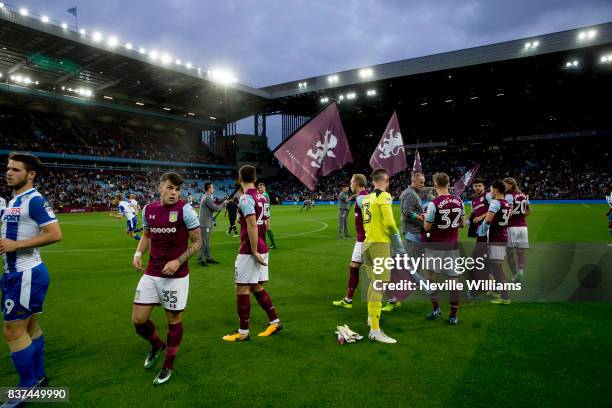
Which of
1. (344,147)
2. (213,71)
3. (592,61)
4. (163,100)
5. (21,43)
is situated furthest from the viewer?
(163,100)

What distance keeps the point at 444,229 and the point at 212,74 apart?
45.3m

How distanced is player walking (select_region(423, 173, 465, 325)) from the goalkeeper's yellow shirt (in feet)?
3.05

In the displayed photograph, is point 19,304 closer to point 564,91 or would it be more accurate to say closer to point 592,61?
point 592,61

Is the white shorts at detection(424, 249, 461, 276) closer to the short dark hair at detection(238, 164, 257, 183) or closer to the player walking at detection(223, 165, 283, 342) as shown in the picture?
the player walking at detection(223, 165, 283, 342)

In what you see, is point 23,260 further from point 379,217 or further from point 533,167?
point 533,167

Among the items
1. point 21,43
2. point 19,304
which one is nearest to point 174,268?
point 19,304

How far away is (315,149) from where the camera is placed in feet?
22.7

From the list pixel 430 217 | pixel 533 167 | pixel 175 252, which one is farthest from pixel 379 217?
pixel 533 167

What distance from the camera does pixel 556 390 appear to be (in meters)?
3.64

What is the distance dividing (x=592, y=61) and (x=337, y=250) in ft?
135

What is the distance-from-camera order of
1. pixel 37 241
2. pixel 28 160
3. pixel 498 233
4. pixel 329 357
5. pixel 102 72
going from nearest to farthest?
pixel 37 241
pixel 28 160
pixel 329 357
pixel 498 233
pixel 102 72

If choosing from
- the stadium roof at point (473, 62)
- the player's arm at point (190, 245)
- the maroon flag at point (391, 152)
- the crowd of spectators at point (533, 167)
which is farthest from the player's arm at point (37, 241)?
the crowd of spectators at point (533, 167)

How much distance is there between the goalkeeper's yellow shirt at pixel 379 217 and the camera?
4.99 meters

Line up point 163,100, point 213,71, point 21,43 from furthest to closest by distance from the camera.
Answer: point 163,100
point 213,71
point 21,43
